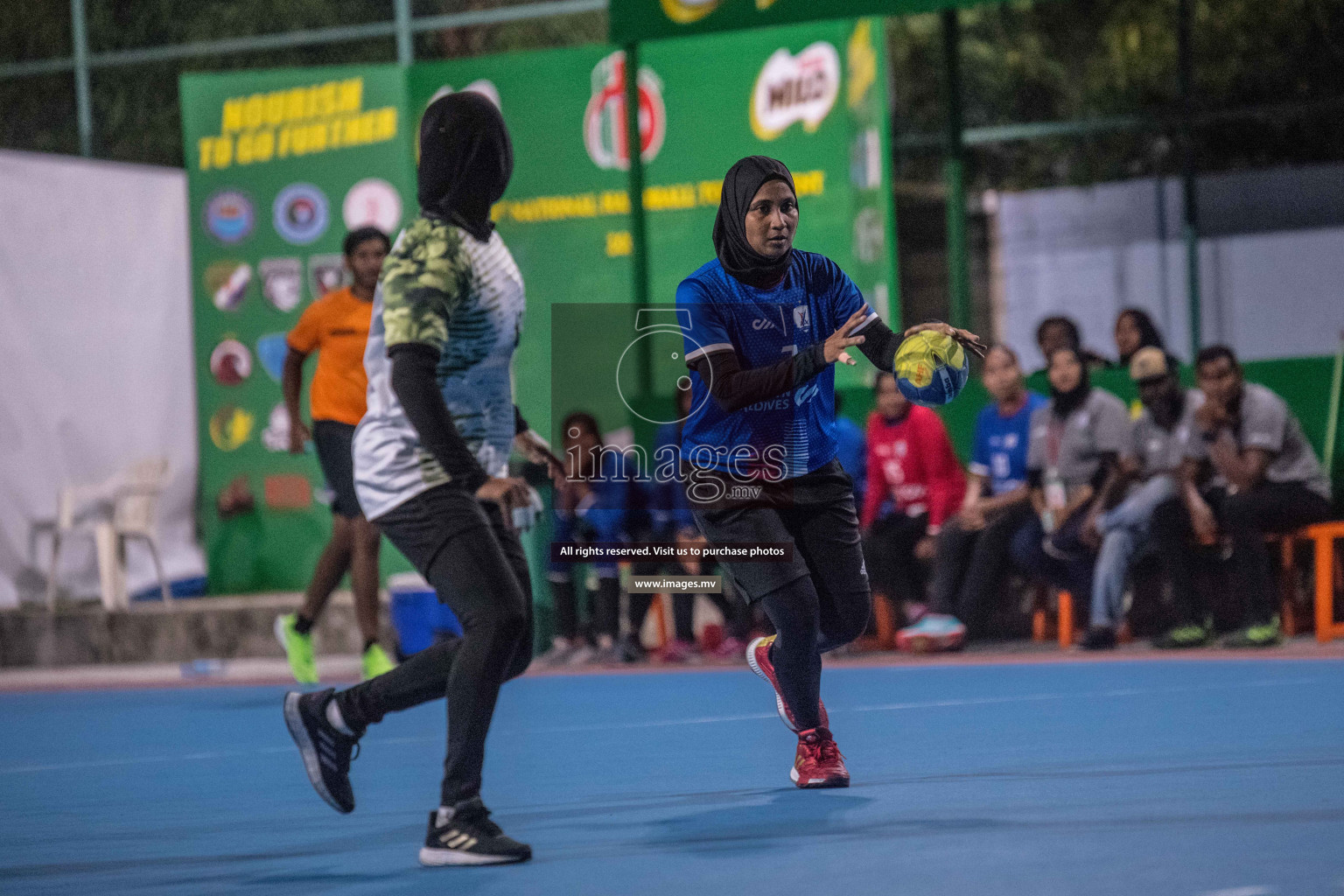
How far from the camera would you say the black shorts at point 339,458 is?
9570 mm

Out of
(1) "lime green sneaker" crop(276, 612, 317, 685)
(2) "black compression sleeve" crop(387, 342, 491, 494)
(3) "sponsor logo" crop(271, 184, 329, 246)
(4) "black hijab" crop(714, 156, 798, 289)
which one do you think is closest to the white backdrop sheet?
(3) "sponsor logo" crop(271, 184, 329, 246)

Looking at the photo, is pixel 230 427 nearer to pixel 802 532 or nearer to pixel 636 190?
pixel 636 190

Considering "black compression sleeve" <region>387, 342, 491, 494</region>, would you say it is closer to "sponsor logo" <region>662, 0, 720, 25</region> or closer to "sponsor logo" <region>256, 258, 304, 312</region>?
"sponsor logo" <region>662, 0, 720, 25</region>

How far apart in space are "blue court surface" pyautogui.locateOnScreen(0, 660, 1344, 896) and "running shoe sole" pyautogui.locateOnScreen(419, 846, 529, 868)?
1.4 inches

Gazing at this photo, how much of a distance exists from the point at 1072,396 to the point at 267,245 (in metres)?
6.69

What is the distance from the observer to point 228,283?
48.1 feet

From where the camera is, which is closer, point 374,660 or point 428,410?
point 428,410

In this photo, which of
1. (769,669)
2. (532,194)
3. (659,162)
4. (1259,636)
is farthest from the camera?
(532,194)

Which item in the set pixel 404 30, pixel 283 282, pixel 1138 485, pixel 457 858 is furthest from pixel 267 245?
pixel 457 858

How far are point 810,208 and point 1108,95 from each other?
675 centimetres

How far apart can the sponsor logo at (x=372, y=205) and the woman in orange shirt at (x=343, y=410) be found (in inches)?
181

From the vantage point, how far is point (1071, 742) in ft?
23.5

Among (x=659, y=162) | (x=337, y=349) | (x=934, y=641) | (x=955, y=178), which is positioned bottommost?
(x=934, y=641)

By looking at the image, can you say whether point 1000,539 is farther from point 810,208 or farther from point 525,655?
point 525,655
